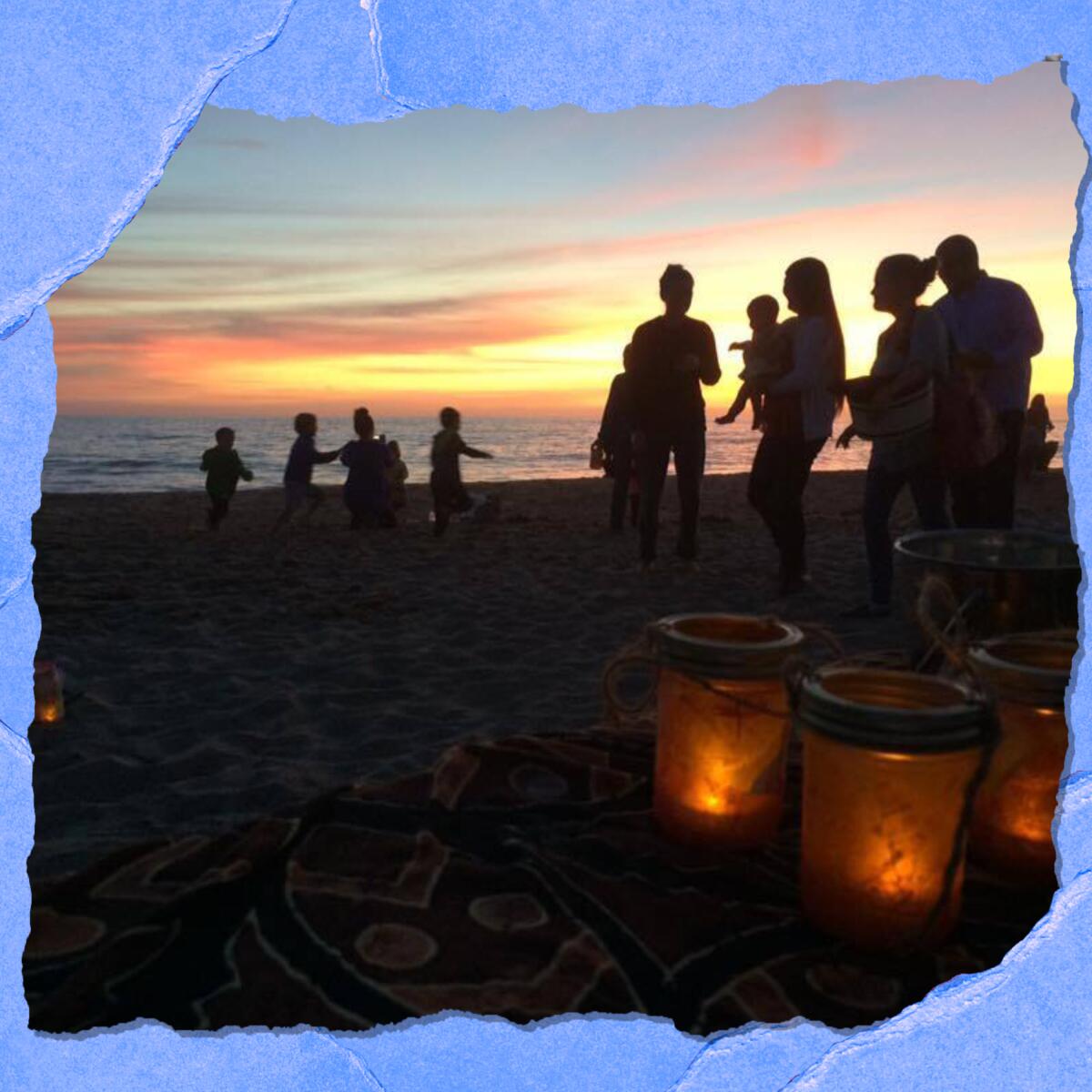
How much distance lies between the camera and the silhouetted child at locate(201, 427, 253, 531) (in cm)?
988

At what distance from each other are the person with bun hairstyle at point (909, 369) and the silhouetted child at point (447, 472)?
479 centimetres

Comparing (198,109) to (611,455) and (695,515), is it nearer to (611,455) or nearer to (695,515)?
(695,515)

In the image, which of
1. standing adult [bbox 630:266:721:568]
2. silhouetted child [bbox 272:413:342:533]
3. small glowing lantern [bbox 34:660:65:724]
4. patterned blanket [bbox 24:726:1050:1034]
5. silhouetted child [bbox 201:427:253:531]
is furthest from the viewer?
silhouetted child [bbox 201:427:253:531]

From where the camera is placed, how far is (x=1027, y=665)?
5.40 feet

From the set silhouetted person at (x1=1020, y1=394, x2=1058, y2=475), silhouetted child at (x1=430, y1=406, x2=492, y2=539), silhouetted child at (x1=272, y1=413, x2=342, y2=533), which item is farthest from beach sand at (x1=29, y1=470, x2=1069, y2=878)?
silhouetted person at (x1=1020, y1=394, x2=1058, y2=475)

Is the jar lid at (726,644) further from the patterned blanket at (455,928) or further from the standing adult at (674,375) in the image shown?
the standing adult at (674,375)

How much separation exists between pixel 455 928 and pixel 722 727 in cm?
58

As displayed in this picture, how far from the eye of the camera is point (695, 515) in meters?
6.93

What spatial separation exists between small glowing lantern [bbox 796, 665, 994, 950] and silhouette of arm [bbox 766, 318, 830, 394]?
408 centimetres

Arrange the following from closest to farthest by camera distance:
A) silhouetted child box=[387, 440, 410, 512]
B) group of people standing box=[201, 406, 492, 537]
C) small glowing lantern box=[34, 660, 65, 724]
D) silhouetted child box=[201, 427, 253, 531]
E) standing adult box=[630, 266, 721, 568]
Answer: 1. small glowing lantern box=[34, 660, 65, 724]
2. standing adult box=[630, 266, 721, 568]
3. group of people standing box=[201, 406, 492, 537]
4. silhouetted child box=[201, 427, 253, 531]
5. silhouetted child box=[387, 440, 410, 512]

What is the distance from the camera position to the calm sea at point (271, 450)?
90.8 feet

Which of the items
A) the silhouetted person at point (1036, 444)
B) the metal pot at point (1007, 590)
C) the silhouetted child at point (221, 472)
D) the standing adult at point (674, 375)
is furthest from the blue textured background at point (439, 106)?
the silhouetted person at point (1036, 444)

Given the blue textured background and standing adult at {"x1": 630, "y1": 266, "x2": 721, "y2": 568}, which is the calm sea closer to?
standing adult at {"x1": 630, "y1": 266, "x2": 721, "y2": 568}

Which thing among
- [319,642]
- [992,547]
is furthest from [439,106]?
[319,642]
